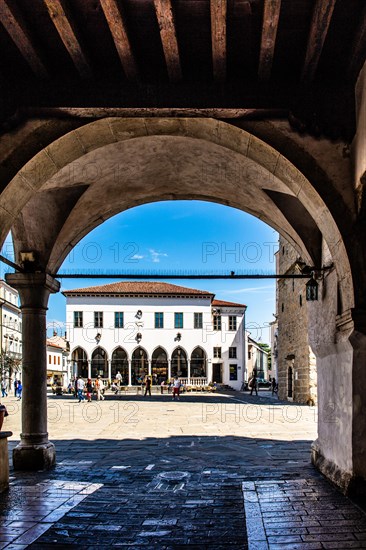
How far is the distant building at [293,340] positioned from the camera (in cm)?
2578

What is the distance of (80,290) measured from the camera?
2085 inches

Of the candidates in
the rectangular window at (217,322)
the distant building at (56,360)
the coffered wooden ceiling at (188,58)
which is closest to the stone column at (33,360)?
the coffered wooden ceiling at (188,58)

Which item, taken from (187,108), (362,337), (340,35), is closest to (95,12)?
(187,108)

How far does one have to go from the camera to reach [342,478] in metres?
6.51

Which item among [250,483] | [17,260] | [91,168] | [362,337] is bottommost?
[250,483]

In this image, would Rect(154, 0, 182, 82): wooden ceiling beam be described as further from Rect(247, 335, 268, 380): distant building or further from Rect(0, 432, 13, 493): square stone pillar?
Rect(247, 335, 268, 380): distant building

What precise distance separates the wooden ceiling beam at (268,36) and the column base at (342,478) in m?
4.23

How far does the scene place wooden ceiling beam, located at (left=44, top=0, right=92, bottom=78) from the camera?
437 cm

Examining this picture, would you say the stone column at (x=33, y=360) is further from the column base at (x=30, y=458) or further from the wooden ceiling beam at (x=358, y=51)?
the wooden ceiling beam at (x=358, y=51)

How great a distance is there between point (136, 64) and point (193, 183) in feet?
12.0

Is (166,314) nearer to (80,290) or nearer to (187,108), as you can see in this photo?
(80,290)

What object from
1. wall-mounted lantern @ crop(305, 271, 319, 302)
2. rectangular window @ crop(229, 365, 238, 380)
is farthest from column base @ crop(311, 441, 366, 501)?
rectangular window @ crop(229, 365, 238, 380)

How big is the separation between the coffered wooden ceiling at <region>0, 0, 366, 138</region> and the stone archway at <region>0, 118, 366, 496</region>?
17.3 inches

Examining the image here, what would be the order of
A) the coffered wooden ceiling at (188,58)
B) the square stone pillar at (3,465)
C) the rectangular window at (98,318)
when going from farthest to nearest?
the rectangular window at (98,318)
the square stone pillar at (3,465)
the coffered wooden ceiling at (188,58)
